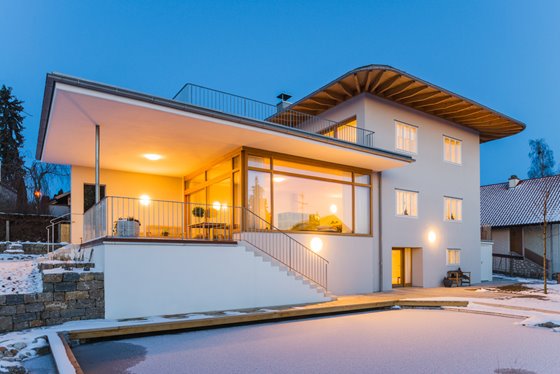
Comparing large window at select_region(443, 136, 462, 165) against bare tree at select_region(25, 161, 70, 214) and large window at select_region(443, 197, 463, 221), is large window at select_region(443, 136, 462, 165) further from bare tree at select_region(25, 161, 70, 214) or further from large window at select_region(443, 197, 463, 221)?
bare tree at select_region(25, 161, 70, 214)

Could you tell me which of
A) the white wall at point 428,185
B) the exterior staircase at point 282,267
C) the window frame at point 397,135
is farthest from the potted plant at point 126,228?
the window frame at point 397,135

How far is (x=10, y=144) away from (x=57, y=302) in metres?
26.5

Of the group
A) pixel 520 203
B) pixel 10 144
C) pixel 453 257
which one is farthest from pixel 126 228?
pixel 10 144

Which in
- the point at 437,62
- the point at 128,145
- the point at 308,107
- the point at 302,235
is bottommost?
the point at 302,235

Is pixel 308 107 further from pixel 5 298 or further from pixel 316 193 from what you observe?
pixel 5 298

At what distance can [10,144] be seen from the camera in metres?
28.9

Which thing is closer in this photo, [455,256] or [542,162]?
[455,256]

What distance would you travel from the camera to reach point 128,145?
11.0m

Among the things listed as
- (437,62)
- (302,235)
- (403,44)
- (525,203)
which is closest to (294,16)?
(403,44)

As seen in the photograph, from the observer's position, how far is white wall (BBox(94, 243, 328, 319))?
803 cm

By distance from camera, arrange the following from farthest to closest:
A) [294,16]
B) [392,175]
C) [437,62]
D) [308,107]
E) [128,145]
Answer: [294,16] → [437,62] → [308,107] → [392,175] → [128,145]

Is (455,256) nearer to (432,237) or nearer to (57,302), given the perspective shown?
(432,237)

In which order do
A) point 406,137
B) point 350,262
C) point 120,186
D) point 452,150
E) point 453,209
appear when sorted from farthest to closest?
point 452,150 → point 453,209 → point 406,137 → point 120,186 → point 350,262

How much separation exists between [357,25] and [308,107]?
147561 millimetres
